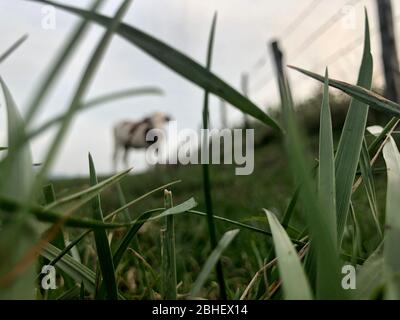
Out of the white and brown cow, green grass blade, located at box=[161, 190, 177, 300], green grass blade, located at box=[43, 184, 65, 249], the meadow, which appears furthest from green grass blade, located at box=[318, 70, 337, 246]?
A: the white and brown cow

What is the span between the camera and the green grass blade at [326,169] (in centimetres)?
35

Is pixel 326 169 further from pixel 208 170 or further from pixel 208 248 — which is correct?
pixel 208 248

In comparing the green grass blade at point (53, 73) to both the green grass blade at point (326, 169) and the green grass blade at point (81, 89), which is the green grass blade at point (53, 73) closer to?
the green grass blade at point (81, 89)

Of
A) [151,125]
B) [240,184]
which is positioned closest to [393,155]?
[240,184]

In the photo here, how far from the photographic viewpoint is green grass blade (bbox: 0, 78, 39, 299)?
0.22 meters

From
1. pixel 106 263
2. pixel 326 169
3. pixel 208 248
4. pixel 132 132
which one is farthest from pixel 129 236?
pixel 132 132

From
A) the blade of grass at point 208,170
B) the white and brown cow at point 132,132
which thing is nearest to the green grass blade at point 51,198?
the blade of grass at point 208,170

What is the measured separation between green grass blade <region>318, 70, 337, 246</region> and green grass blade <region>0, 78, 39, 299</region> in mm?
170

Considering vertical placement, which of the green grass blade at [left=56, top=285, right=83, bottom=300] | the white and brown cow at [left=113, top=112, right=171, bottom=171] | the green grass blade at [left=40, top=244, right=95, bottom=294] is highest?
the white and brown cow at [left=113, top=112, right=171, bottom=171]

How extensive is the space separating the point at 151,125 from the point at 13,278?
9.32m

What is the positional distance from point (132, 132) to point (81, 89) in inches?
360

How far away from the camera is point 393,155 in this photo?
1.39 ft

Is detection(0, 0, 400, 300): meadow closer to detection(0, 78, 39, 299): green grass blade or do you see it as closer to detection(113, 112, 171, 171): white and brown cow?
detection(0, 78, 39, 299): green grass blade
